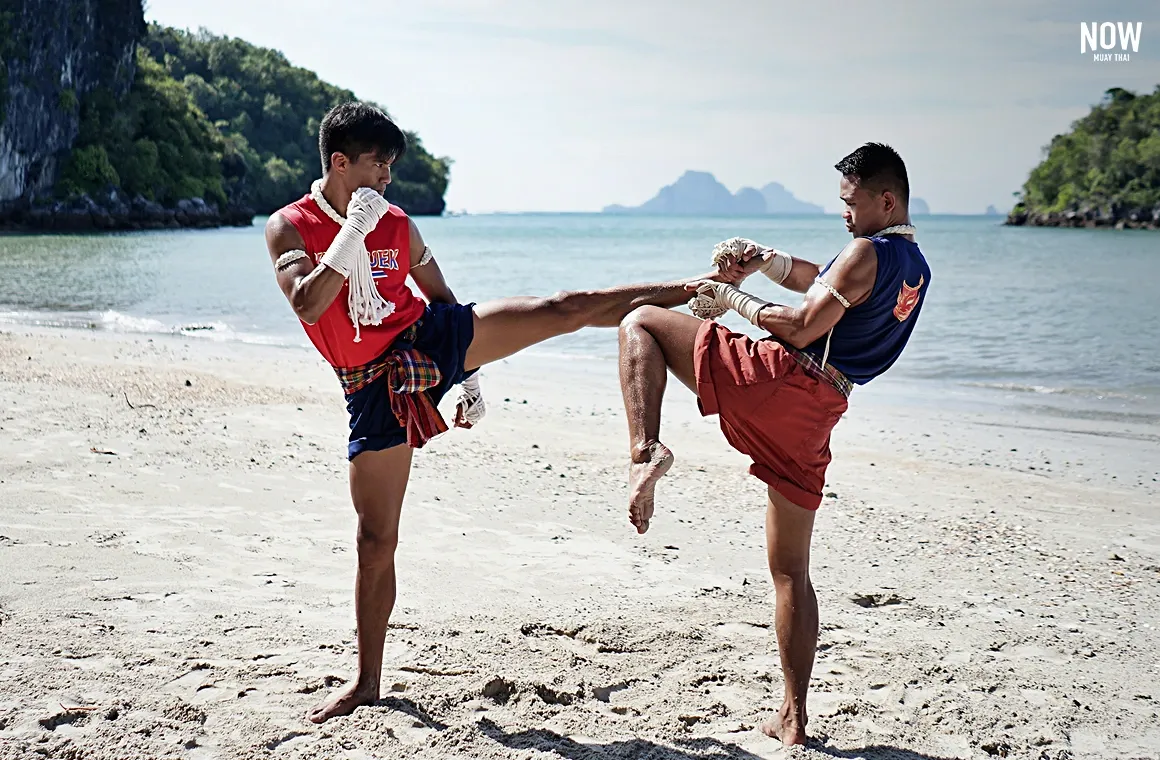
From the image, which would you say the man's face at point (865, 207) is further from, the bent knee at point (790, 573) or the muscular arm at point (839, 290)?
the bent knee at point (790, 573)

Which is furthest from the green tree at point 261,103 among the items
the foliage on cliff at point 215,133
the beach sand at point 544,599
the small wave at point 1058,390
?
the beach sand at point 544,599

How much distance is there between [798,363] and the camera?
3.55 meters

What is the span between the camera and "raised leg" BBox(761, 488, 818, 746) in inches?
144

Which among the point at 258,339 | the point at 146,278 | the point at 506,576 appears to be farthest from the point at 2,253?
the point at 506,576

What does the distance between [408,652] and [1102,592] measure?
3683mm

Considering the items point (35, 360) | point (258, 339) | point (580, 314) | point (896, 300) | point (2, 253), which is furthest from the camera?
point (2, 253)

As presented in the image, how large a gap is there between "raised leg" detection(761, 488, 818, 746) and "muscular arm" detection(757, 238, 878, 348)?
2.05ft

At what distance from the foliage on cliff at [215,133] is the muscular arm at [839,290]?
2516 inches

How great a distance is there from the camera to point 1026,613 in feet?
16.6

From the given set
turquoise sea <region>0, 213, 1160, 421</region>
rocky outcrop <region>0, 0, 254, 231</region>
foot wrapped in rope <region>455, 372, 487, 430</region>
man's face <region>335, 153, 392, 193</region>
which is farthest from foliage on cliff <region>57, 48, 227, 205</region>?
man's face <region>335, 153, 392, 193</region>

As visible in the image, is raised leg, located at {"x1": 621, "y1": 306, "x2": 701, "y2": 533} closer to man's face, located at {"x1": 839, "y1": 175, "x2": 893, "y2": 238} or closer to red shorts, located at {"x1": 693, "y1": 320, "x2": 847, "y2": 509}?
red shorts, located at {"x1": 693, "y1": 320, "x2": 847, "y2": 509}

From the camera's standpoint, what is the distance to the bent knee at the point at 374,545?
3.83 metres

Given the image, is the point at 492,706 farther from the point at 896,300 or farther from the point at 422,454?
the point at 422,454

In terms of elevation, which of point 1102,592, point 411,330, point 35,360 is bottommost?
point 1102,592
